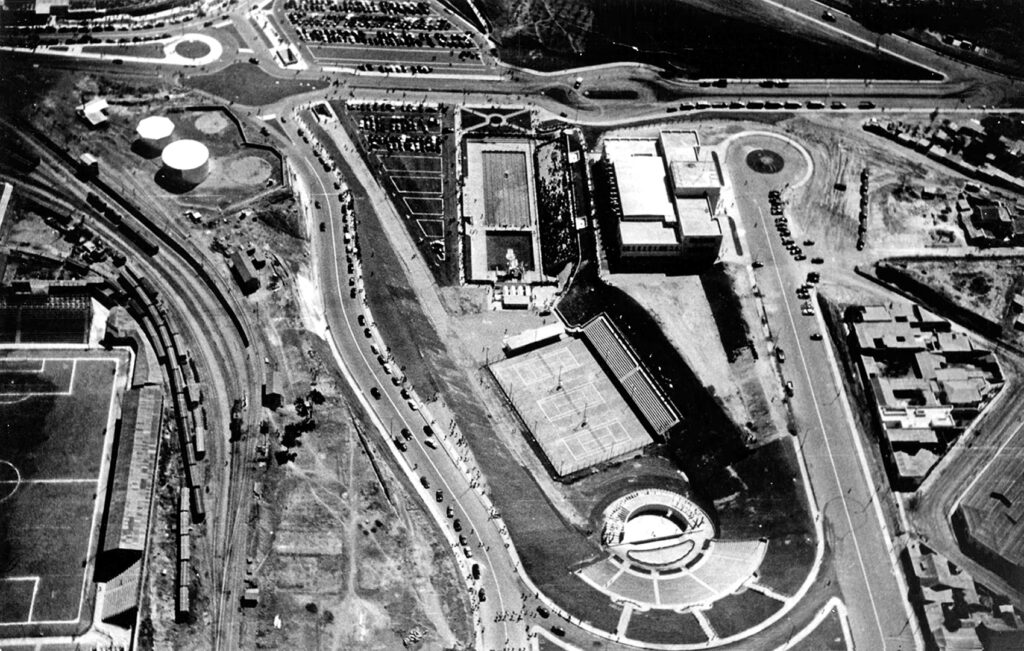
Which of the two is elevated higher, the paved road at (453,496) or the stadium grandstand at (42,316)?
the stadium grandstand at (42,316)

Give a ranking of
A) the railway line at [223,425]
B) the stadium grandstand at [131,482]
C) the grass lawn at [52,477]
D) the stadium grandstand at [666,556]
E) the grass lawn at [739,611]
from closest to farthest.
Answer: the grass lawn at [52,477], the stadium grandstand at [131,482], the railway line at [223,425], the grass lawn at [739,611], the stadium grandstand at [666,556]

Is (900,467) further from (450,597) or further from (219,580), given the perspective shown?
(219,580)

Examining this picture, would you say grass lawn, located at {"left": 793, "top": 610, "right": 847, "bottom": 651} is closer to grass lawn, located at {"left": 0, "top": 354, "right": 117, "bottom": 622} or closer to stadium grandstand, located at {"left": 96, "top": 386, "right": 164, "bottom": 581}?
stadium grandstand, located at {"left": 96, "top": 386, "right": 164, "bottom": 581}

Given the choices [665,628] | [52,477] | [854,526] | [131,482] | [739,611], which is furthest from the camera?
[854,526]

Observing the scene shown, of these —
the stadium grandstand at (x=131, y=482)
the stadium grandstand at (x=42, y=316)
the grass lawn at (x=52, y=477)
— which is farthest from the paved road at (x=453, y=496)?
the stadium grandstand at (x=42, y=316)

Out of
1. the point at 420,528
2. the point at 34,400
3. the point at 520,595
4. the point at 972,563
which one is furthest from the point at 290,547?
the point at 972,563

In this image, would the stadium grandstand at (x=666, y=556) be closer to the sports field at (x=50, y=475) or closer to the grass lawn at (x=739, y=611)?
the grass lawn at (x=739, y=611)

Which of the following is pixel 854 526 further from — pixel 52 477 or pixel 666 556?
pixel 52 477

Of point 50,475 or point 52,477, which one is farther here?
point 50,475

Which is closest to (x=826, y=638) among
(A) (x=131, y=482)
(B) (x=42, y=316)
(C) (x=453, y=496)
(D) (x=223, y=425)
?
(C) (x=453, y=496)
